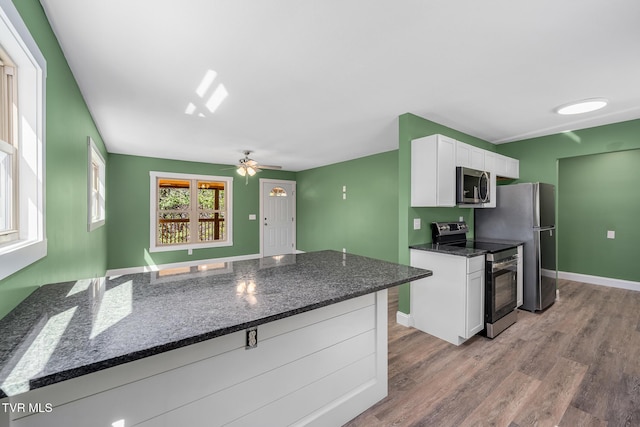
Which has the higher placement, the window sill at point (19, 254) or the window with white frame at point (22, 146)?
the window with white frame at point (22, 146)

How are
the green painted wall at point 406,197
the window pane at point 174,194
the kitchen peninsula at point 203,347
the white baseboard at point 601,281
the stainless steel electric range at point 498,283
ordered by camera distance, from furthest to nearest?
the window pane at point 174,194 < the white baseboard at point 601,281 < the green painted wall at point 406,197 < the stainless steel electric range at point 498,283 < the kitchen peninsula at point 203,347

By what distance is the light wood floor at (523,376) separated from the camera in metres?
1.75

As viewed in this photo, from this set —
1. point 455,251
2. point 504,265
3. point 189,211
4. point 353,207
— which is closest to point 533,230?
point 504,265

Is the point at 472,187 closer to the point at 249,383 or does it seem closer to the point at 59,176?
the point at 249,383

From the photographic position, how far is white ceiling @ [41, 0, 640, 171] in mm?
1485

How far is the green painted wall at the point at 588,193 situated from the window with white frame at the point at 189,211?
5.63 meters

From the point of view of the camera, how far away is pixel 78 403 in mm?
897

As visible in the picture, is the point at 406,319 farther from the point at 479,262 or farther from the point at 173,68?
the point at 173,68

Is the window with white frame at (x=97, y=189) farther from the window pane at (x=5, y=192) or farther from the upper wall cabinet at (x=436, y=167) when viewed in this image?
the upper wall cabinet at (x=436, y=167)

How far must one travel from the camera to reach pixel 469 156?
3.25m

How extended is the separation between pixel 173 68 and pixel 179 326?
1965mm

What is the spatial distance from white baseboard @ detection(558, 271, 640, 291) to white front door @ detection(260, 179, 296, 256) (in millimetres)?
5679

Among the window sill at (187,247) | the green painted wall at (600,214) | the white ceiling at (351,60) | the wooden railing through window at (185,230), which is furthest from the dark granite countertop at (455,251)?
the wooden railing through window at (185,230)

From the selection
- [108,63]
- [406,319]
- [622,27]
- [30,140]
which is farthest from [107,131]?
[622,27]
